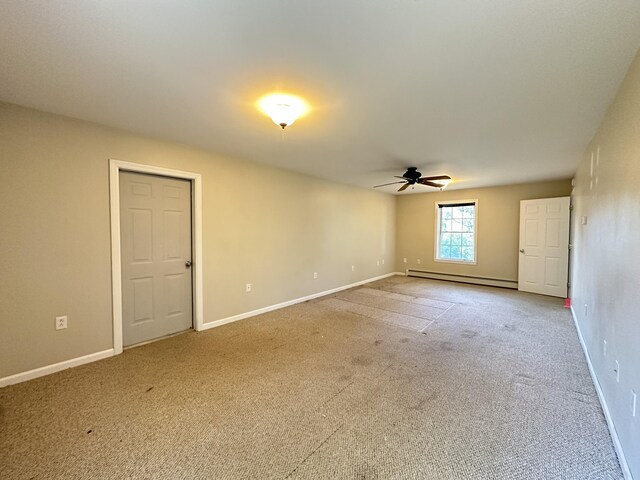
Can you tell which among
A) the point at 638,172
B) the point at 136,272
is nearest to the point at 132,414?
the point at 136,272

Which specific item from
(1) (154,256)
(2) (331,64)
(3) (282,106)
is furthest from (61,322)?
(2) (331,64)

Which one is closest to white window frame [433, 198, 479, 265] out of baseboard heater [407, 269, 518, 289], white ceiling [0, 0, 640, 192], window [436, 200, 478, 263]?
window [436, 200, 478, 263]


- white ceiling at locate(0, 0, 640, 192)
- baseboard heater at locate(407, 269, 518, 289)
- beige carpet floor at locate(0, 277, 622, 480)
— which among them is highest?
white ceiling at locate(0, 0, 640, 192)

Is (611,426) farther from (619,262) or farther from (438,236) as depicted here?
(438,236)

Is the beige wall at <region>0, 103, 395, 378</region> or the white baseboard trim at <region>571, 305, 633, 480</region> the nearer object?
the white baseboard trim at <region>571, 305, 633, 480</region>

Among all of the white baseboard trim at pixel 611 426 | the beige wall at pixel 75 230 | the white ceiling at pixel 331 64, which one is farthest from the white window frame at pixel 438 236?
the beige wall at pixel 75 230

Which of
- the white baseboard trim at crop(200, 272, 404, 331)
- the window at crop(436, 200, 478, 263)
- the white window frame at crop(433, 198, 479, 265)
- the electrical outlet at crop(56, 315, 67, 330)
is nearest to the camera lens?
the electrical outlet at crop(56, 315, 67, 330)

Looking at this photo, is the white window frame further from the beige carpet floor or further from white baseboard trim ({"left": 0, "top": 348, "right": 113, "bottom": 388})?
white baseboard trim ({"left": 0, "top": 348, "right": 113, "bottom": 388})

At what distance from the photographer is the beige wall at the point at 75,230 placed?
2.32 meters

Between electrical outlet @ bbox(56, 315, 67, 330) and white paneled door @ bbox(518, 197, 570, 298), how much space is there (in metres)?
7.49

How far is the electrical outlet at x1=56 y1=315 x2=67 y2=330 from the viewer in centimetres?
255

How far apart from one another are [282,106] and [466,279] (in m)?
6.41

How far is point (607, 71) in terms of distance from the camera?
1777mm

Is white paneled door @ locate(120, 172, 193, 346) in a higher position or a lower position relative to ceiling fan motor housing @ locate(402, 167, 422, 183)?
lower
